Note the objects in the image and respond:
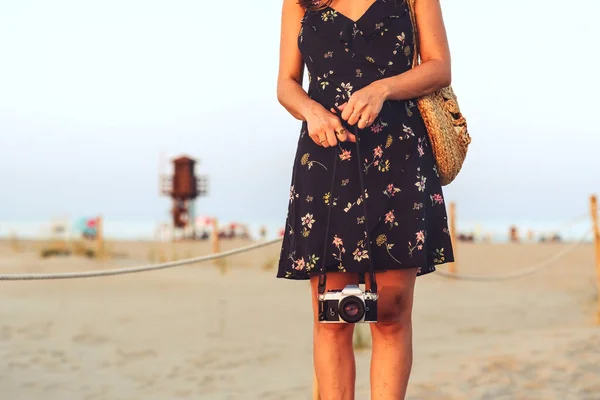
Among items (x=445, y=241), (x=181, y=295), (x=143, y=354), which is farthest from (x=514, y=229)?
(x=445, y=241)

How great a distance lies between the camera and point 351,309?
182cm

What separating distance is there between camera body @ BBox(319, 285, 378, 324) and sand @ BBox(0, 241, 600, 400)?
2.26m

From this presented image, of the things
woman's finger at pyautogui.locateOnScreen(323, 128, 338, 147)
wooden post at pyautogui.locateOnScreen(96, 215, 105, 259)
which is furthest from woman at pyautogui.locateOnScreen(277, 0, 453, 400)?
wooden post at pyautogui.locateOnScreen(96, 215, 105, 259)

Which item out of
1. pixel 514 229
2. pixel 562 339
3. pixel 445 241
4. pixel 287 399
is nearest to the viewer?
pixel 445 241

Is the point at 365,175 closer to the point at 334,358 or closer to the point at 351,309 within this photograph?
the point at 351,309

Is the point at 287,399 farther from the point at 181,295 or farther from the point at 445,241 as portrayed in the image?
the point at 181,295

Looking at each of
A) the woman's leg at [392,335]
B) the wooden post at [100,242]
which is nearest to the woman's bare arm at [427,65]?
the woman's leg at [392,335]

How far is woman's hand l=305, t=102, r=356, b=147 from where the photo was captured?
1.88 m

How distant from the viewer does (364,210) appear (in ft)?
6.31

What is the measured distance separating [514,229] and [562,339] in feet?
116

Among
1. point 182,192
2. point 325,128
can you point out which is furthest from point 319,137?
point 182,192

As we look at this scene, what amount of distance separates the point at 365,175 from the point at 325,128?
175mm

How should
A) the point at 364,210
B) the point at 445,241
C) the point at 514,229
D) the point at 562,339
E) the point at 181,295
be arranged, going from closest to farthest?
the point at 364,210 → the point at 445,241 → the point at 562,339 → the point at 181,295 → the point at 514,229

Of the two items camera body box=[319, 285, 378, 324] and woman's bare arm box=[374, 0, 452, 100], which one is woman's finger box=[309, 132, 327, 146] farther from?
camera body box=[319, 285, 378, 324]
